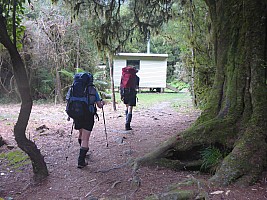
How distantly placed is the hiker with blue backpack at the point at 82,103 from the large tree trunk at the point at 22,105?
28.0 inches

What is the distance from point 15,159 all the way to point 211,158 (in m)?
4.29

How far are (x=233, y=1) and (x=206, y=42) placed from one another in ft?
21.4

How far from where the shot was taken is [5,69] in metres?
17.1

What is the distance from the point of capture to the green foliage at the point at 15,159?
5807 millimetres

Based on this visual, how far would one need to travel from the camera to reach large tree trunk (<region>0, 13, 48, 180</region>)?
14.1 feet

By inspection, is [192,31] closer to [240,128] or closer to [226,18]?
[226,18]

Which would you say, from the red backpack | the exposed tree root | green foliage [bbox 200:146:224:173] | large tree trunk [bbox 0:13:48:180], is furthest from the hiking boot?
the red backpack

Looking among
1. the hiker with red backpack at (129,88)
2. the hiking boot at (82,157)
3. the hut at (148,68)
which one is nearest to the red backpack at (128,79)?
the hiker with red backpack at (129,88)

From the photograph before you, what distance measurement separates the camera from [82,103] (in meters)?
4.92

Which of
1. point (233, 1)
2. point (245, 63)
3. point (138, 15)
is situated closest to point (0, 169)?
point (245, 63)

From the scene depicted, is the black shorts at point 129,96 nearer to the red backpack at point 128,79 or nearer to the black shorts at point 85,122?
the red backpack at point 128,79

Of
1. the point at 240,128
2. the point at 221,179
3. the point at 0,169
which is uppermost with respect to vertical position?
the point at 240,128

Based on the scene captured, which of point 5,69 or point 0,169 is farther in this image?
point 5,69

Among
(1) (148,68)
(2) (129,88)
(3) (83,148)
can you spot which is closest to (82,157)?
(3) (83,148)
